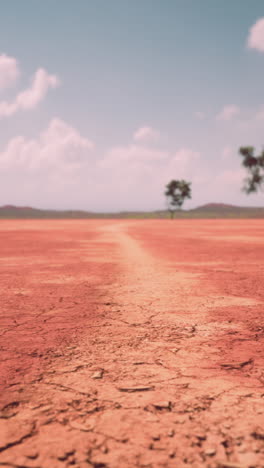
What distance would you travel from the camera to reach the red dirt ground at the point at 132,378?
1807 mm

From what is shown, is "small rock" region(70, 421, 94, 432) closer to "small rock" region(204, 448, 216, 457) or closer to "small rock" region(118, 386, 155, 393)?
"small rock" region(118, 386, 155, 393)

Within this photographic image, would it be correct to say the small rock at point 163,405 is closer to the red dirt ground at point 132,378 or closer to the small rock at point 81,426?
the red dirt ground at point 132,378

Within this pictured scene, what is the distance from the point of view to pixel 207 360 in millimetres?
2936

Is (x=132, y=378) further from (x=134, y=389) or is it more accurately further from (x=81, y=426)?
(x=81, y=426)

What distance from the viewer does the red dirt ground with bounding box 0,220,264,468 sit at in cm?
181

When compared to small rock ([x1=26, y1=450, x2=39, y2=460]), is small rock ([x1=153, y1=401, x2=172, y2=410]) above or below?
above

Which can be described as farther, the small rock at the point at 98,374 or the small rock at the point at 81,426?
the small rock at the point at 98,374

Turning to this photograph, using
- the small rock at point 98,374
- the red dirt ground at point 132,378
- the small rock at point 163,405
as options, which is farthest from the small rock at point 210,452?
the small rock at point 98,374

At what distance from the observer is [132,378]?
2590mm

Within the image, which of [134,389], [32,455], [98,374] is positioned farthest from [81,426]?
[98,374]

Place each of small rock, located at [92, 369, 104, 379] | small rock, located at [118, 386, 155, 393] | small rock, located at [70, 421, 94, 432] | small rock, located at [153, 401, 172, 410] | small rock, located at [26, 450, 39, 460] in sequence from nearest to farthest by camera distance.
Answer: small rock, located at [26, 450, 39, 460], small rock, located at [70, 421, 94, 432], small rock, located at [153, 401, 172, 410], small rock, located at [118, 386, 155, 393], small rock, located at [92, 369, 104, 379]

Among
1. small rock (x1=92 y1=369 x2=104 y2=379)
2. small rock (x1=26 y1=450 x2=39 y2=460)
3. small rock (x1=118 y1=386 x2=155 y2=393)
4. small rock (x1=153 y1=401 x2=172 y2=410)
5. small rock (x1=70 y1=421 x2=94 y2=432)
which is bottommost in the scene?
small rock (x1=26 y1=450 x2=39 y2=460)

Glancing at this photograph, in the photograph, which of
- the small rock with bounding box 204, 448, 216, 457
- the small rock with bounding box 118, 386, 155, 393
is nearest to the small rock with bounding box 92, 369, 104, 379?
the small rock with bounding box 118, 386, 155, 393

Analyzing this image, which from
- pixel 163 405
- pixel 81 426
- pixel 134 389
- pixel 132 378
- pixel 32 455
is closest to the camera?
pixel 32 455
